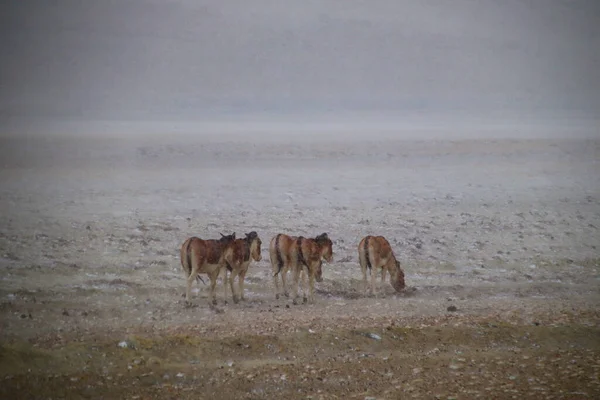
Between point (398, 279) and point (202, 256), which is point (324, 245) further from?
point (202, 256)

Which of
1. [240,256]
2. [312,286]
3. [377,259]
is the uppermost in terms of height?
[240,256]

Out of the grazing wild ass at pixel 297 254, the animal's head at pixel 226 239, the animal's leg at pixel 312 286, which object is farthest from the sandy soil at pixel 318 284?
the animal's head at pixel 226 239

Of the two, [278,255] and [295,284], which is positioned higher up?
[278,255]

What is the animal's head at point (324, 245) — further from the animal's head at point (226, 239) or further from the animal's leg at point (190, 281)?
the animal's leg at point (190, 281)

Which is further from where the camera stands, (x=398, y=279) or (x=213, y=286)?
(x=398, y=279)

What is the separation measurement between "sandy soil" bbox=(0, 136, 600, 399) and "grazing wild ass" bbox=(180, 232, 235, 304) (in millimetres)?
478

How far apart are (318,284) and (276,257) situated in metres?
1.31

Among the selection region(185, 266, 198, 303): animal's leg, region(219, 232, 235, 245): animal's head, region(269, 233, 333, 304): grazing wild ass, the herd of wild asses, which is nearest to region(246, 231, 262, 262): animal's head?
the herd of wild asses

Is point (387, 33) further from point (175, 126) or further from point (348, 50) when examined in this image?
point (175, 126)

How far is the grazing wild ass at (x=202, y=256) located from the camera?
384 inches

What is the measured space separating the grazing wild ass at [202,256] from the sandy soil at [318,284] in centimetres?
48

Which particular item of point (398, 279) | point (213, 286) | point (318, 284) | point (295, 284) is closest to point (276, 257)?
point (295, 284)

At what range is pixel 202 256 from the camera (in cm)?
980

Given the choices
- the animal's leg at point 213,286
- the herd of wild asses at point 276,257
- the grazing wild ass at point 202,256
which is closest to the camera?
the grazing wild ass at point 202,256
